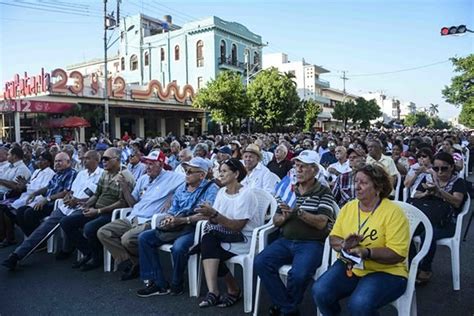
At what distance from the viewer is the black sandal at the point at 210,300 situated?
3691mm

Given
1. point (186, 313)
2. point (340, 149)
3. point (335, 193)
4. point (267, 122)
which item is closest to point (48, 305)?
point (186, 313)

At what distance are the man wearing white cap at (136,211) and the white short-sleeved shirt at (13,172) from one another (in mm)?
2491

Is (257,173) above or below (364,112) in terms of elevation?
below

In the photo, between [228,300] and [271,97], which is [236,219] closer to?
[228,300]

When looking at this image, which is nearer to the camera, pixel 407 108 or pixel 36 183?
pixel 36 183

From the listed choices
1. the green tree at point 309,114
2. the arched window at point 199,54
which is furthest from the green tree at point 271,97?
the arched window at point 199,54

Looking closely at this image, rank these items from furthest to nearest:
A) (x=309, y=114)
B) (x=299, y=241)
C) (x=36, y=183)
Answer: (x=309, y=114), (x=36, y=183), (x=299, y=241)

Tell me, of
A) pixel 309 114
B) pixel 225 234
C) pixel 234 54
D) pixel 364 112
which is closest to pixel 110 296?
Answer: pixel 225 234

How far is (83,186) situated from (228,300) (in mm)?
2800

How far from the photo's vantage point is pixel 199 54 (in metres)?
35.1

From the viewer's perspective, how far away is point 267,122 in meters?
27.3

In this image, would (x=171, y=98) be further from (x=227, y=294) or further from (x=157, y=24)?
(x=227, y=294)

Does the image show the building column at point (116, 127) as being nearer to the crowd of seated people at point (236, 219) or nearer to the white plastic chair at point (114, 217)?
the crowd of seated people at point (236, 219)

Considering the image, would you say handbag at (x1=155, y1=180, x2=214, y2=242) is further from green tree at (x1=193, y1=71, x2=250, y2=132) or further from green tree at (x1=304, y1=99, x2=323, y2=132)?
green tree at (x1=304, y1=99, x2=323, y2=132)
